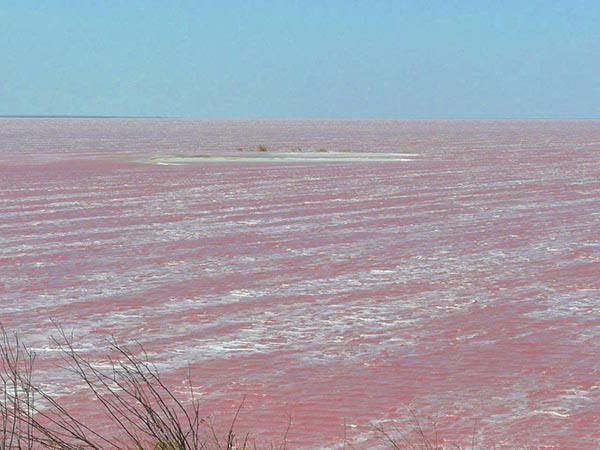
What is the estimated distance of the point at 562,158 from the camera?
33875 mm

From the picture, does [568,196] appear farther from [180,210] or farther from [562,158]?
[562,158]

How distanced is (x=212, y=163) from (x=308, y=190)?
10.3 m

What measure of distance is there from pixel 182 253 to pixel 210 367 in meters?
5.16

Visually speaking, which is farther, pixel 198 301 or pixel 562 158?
pixel 562 158

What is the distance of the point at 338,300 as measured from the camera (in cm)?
944

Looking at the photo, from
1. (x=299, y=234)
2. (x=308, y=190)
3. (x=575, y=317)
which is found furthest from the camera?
(x=308, y=190)

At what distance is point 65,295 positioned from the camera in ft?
32.0

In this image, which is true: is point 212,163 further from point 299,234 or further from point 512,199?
point 299,234

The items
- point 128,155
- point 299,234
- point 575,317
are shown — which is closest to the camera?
point 575,317

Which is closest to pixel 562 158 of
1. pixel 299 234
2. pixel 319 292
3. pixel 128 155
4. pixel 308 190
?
pixel 128 155

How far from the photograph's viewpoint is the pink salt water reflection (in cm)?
639

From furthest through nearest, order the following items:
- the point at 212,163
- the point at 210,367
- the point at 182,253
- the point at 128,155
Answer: the point at 128,155
the point at 212,163
the point at 182,253
the point at 210,367

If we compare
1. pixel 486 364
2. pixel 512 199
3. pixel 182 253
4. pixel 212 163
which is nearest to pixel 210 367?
pixel 486 364

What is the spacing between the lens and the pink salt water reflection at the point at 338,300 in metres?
6.39
